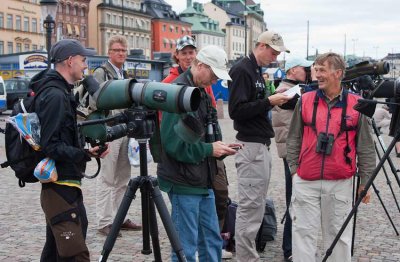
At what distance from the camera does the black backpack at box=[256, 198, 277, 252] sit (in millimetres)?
5832

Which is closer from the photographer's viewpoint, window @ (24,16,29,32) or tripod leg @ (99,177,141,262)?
tripod leg @ (99,177,141,262)

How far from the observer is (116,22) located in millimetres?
82562

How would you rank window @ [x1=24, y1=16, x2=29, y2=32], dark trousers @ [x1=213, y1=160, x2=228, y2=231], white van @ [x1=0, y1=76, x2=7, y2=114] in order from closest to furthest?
dark trousers @ [x1=213, y1=160, x2=228, y2=231]
white van @ [x1=0, y1=76, x2=7, y2=114]
window @ [x1=24, y1=16, x2=29, y2=32]

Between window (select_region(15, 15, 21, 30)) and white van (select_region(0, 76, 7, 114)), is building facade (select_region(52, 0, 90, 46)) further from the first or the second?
white van (select_region(0, 76, 7, 114))

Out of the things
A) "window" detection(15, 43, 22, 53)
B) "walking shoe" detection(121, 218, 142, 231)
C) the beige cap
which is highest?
"window" detection(15, 43, 22, 53)

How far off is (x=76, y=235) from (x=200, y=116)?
121 cm

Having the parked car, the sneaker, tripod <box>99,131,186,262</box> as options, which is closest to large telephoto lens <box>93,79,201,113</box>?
tripod <box>99,131,186,262</box>

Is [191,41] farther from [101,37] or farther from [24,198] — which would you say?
[101,37]

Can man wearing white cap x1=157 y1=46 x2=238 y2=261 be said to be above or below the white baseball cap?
below

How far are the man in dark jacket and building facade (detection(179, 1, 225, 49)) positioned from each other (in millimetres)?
101855

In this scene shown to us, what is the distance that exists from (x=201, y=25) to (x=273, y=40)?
104474 millimetres

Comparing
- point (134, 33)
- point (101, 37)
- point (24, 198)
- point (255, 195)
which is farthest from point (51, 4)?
point (134, 33)

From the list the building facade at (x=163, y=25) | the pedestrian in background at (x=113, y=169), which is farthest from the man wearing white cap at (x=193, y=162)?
the building facade at (x=163, y=25)

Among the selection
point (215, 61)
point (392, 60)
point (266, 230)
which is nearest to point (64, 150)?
point (215, 61)
